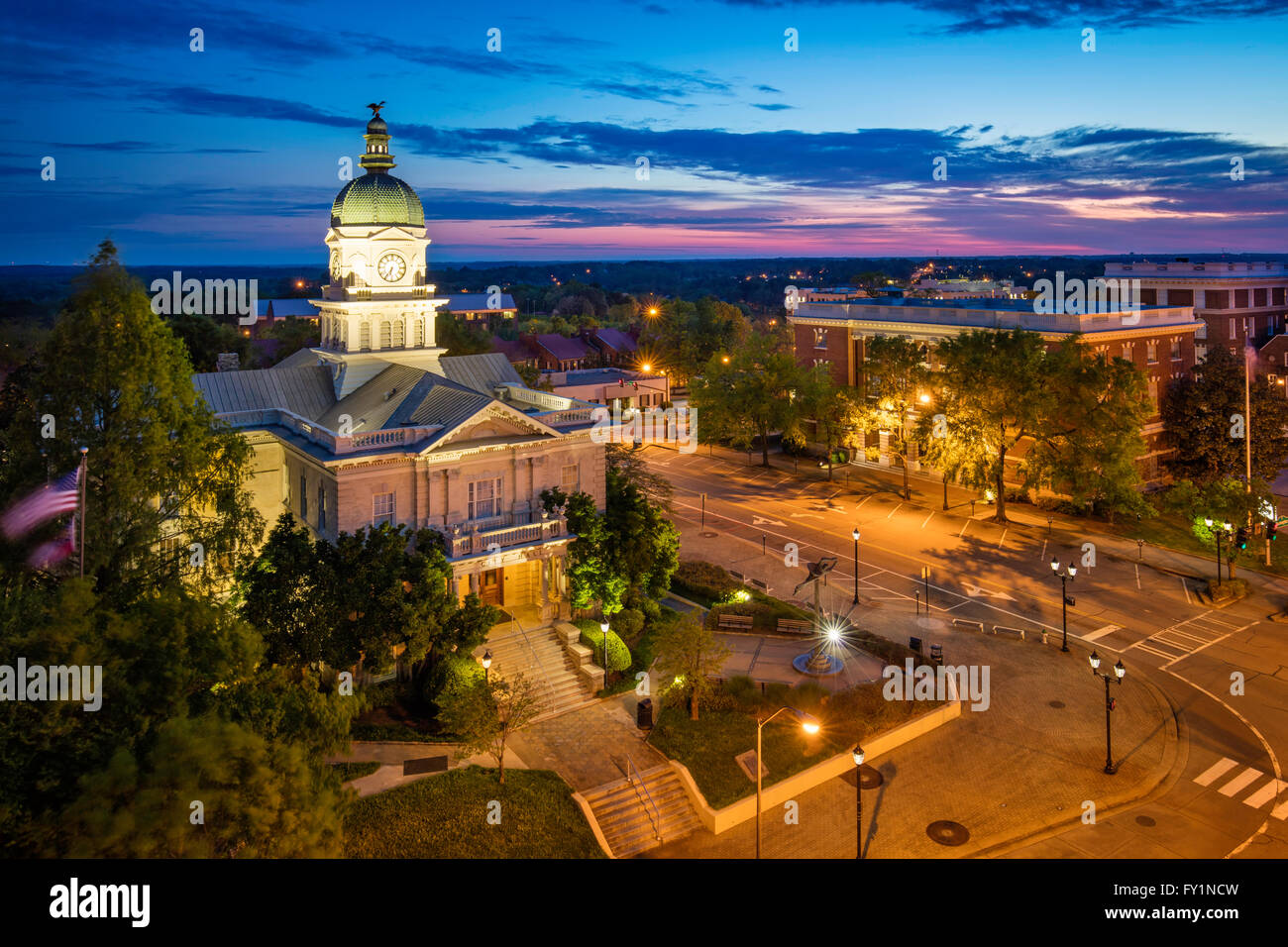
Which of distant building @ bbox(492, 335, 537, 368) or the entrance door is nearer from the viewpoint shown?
the entrance door

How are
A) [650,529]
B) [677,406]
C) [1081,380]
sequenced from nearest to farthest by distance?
[650,529] < [1081,380] < [677,406]

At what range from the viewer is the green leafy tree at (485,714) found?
28.6m

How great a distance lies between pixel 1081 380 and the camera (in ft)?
185

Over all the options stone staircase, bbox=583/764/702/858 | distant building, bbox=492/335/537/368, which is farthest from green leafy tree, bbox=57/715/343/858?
distant building, bbox=492/335/537/368

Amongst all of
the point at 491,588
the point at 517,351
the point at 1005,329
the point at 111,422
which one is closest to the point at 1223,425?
the point at 1005,329

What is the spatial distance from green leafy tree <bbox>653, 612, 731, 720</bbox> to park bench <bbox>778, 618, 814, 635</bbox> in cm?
892

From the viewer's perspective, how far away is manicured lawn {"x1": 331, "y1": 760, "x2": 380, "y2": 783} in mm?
29062

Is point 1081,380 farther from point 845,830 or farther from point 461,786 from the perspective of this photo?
point 461,786

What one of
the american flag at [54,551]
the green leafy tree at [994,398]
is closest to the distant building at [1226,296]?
the green leafy tree at [994,398]

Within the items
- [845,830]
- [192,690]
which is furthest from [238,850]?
[845,830]

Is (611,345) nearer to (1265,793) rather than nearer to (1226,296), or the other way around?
(1226,296)

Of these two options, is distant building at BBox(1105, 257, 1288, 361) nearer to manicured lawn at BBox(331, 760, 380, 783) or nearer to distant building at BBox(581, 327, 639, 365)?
distant building at BBox(581, 327, 639, 365)

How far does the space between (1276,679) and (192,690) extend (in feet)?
134

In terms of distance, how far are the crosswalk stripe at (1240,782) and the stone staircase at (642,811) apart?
17.8 metres
